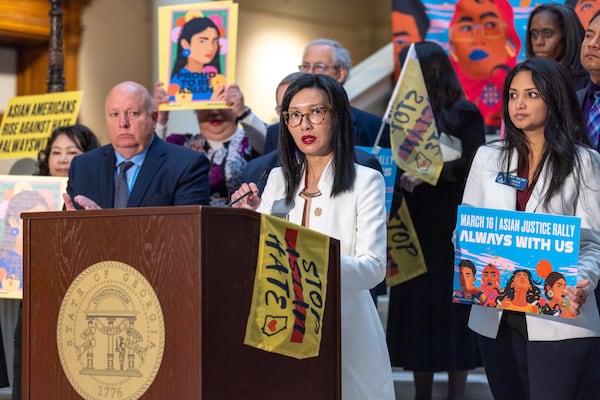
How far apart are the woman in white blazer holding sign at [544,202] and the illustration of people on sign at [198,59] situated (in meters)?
2.19

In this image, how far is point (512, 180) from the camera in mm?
3594

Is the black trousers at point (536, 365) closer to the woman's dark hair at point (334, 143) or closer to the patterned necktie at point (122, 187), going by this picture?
the woman's dark hair at point (334, 143)

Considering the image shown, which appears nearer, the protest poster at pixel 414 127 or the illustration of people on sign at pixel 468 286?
the illustration of people on sign at pixel 468 286

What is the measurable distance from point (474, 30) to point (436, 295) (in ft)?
7.99

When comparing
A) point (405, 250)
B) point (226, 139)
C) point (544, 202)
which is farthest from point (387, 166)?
point (544, 202)

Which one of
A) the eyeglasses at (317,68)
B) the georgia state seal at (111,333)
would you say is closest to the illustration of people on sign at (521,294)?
the georgia state seal at (111,333)

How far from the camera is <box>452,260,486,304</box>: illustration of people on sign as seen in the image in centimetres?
346

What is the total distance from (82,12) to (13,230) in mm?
6847

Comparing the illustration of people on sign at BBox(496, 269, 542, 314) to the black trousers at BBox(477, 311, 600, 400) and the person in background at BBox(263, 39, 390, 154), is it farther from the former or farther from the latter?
the person in background at BBox(263, 39, 390, 154)

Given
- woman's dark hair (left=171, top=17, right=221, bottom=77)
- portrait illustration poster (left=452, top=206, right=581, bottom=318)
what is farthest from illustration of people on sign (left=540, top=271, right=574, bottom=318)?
woman's dark hair (left=171, top=17, right=221, bottom=77)

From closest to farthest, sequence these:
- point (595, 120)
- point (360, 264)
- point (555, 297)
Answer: point (360, 264) < point (555, 297) < point (595, 120)

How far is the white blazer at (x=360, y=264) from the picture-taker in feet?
10.6

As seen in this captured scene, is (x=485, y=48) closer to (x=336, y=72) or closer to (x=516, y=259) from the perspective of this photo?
(x=336, y=72)

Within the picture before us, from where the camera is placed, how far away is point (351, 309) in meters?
3.30
